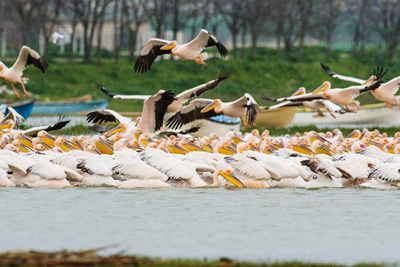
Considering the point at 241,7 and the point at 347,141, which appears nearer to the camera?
the point at 347,141

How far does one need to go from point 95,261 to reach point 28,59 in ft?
48.4

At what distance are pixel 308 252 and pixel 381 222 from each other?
2.35m

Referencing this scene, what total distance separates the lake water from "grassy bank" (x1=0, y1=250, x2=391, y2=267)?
1.72ft

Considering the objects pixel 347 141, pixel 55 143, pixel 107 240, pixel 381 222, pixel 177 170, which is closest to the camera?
pixel 107 240

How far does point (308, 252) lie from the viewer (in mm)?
9352

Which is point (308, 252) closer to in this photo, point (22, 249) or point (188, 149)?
point (22, 249)

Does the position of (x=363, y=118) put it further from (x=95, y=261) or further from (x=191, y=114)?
(x=95, y=261)

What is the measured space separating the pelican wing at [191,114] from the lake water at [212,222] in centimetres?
611

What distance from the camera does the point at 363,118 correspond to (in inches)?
1344

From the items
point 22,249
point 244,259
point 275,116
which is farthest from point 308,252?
point 275,116

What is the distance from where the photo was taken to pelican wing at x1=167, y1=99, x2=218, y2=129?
785 inches

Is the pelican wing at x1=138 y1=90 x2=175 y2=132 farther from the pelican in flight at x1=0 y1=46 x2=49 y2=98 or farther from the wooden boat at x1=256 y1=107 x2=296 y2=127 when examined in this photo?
the wooden boat at x1=256 y1=107 x2=296 y2=127

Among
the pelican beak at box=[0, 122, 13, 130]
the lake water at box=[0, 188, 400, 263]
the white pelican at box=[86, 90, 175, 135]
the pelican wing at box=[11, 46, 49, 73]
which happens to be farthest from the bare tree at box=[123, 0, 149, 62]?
the lake water at box=[0, 188, 400, 263]

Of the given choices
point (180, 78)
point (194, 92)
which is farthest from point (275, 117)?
point (180, 78)
